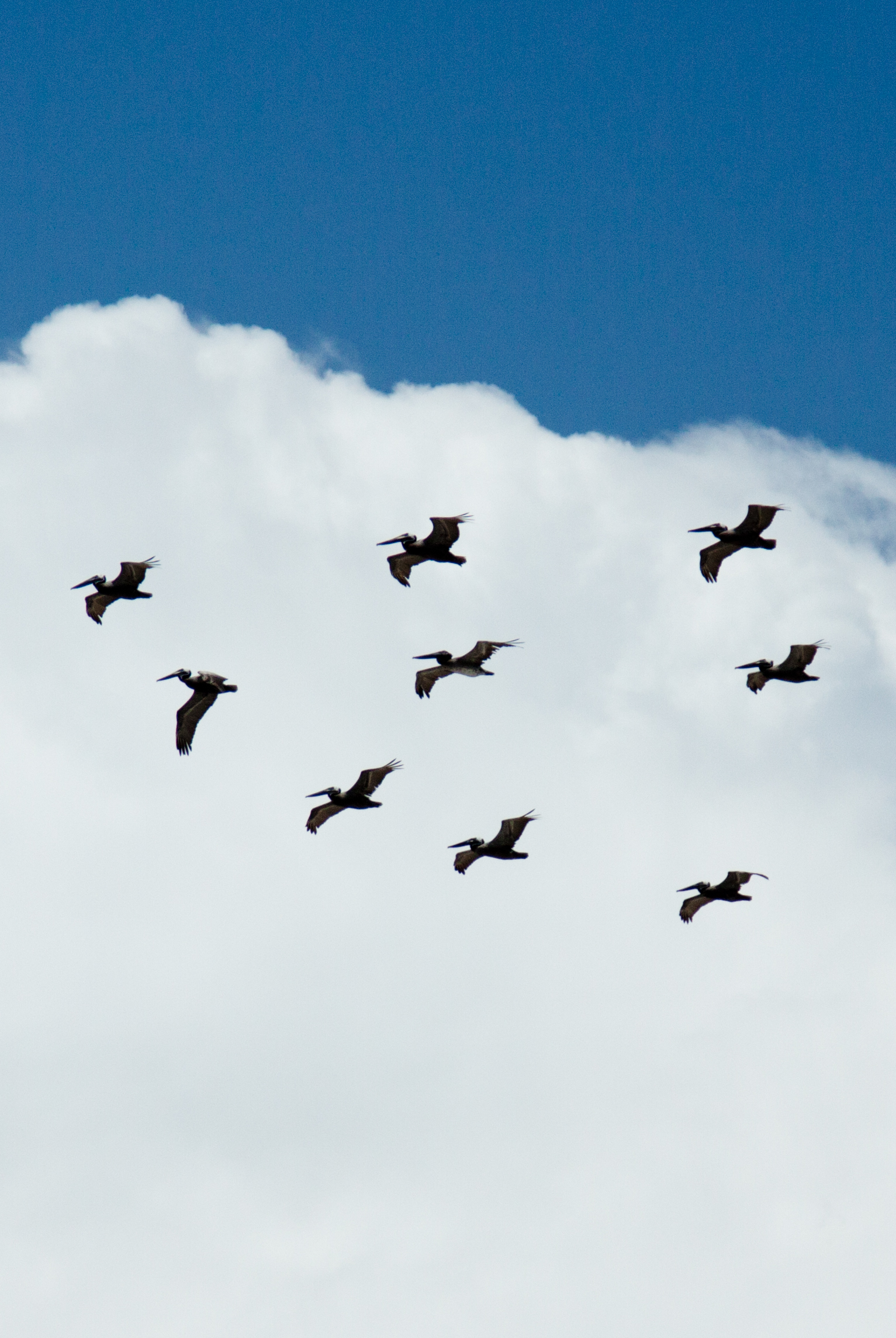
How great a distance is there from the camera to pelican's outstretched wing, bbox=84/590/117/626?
4153 centimetres

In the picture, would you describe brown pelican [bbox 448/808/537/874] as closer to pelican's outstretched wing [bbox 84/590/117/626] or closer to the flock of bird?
the flock of bird

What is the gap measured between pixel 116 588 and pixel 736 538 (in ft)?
56.0

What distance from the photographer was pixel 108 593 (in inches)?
1633

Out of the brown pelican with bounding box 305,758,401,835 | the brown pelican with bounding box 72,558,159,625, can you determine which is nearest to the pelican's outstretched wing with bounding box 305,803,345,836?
the brown pelican with bounding box 305,758,401,835

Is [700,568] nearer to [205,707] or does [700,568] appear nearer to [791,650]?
[791,650]

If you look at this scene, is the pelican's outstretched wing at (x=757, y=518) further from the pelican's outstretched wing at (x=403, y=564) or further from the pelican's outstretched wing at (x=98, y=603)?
the pelican's outstretched wing at (x=98, y=603)

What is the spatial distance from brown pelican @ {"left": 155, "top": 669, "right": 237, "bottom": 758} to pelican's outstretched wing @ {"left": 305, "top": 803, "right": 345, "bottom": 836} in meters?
4.59

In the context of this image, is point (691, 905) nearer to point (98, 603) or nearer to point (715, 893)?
point (715, 893)

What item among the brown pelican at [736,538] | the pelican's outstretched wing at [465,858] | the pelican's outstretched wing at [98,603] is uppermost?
the brown pelican at [736,538]

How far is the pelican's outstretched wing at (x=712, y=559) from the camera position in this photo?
139ft

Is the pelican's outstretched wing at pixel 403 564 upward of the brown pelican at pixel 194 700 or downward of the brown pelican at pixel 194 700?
upward

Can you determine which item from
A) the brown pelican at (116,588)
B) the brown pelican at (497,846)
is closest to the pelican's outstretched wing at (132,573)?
the brown pelican at (116,588)

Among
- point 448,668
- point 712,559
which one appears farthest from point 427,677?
point 712,559

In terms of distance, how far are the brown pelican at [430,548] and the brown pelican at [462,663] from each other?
8.19ft
